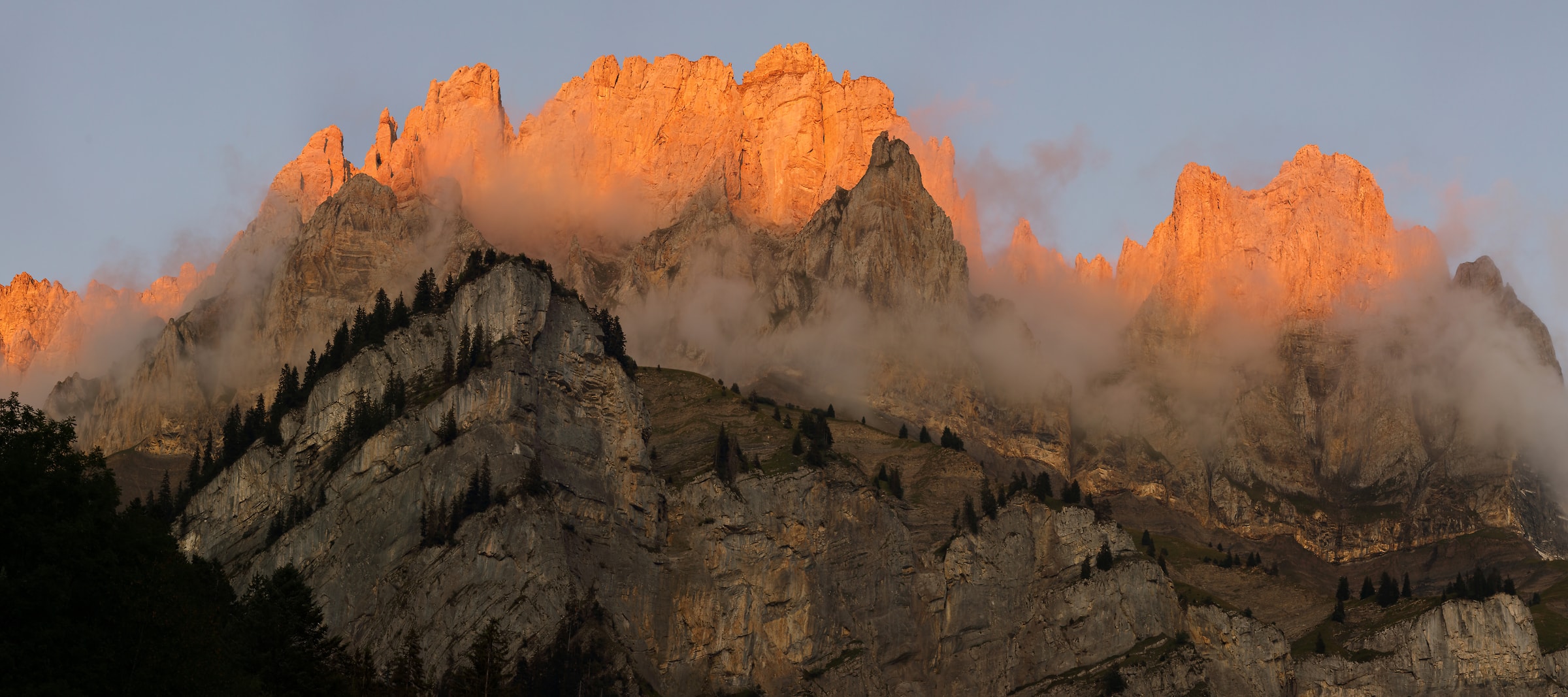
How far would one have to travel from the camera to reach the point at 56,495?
68188mm

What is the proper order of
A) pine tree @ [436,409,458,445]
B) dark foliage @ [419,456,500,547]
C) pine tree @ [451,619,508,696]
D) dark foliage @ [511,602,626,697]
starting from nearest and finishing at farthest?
pine tree @ [451,619,508,696] → dark foliage @ [511,602,626,697] → dark foliage @ [419,456,500,547] → pine tree @ [436,409,458,445]

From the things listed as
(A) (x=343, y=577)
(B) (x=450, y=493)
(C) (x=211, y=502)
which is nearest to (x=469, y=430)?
(B) (x=450, y=493)

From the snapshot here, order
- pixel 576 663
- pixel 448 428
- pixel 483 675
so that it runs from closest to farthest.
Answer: pixel 483 675, pixel 576 663, pixel 448 428

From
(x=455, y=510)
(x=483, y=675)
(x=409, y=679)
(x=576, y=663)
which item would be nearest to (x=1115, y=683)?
(x=576, y=663)

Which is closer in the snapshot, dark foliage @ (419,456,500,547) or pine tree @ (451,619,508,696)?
pine tree @ (451,619,508,696)

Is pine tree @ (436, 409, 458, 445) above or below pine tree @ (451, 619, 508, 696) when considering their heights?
above

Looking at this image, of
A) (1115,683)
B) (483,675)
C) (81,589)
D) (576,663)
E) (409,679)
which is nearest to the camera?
(81,589)

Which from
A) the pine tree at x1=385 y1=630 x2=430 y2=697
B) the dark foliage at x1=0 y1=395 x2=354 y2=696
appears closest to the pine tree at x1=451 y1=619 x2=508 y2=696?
the pine tree at x1=385 y1=630 x2=430 y2=697

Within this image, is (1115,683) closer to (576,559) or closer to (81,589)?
(576,559)

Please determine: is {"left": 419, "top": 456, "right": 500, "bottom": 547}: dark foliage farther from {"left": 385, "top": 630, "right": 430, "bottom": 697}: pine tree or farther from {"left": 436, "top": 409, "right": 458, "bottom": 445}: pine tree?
{"left": 385, "top": 630, "right": 430, "bottom": 697}: pine tree

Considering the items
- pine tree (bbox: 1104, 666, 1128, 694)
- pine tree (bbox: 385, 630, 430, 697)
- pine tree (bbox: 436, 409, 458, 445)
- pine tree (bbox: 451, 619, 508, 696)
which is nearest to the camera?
pine tree (bbox: 385, 630, 430, 697)

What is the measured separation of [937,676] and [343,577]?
6203 centimetres

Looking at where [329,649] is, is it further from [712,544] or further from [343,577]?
[712,544]

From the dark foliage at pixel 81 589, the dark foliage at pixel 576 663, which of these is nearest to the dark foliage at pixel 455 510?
the dark foliage at pixel 576 663
